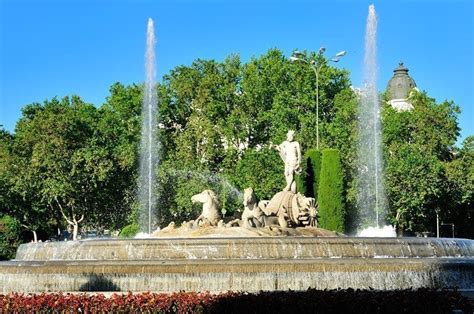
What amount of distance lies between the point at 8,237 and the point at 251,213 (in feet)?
63.5

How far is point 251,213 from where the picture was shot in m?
24.4

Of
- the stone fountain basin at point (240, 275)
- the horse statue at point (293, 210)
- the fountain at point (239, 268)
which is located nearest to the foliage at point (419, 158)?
the horse statue at point (293, 210)

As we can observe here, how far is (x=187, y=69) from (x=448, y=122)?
17898 millimetres

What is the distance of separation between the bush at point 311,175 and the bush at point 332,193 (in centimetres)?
114

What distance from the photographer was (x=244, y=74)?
49.0 meters

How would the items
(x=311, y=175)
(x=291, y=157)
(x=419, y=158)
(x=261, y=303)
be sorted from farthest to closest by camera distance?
(x=419, y=158) < (x=311, y=175) < (x=291, y=157) < (x=261, y=303)

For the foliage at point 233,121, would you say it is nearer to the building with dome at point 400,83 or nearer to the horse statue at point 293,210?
the horse statue at point 293,210

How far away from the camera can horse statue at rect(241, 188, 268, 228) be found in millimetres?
24203

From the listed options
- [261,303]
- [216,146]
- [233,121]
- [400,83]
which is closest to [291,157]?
[261,303]

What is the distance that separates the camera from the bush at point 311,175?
118ft

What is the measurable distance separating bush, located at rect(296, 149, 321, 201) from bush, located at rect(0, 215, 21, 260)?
15516 mm

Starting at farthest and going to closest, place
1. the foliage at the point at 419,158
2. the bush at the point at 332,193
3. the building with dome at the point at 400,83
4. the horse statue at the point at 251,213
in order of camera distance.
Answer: the building with dome at the point at 400,83 → the foliage at the point at 419,158 → the bush at the point at 332,193 → the horse statue at the point at 251,213

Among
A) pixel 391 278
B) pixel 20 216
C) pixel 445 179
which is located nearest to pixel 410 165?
pixel 445 179

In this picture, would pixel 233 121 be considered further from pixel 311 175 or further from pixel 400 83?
pixel 400 83
